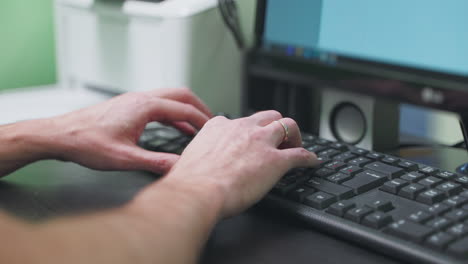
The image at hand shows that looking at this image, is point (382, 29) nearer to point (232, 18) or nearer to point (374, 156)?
point (374, 156)

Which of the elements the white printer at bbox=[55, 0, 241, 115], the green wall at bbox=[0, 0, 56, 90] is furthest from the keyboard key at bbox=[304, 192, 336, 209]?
the green wall at bbox=[0, 0, 56, 90]

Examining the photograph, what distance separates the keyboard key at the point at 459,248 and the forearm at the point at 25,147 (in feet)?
1.38

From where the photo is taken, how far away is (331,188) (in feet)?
1.71

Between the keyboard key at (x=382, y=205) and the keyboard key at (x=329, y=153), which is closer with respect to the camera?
the keyboard key at (x=382, y=205)

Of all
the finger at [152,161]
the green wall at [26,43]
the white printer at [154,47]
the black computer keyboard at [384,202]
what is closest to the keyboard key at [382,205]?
the black computer keyboard at [384,202]

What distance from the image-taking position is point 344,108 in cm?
79

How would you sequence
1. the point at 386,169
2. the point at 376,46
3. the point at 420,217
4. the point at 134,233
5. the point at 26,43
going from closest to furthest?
the point at 134,233
the point at 420,217
the point at 386,169
the point at 376,46
the point at 26,43

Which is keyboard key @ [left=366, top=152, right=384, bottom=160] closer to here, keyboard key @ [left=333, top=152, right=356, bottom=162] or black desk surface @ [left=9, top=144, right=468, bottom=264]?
keyboard key @ [left=333, top=152, right=356, bottom=162]

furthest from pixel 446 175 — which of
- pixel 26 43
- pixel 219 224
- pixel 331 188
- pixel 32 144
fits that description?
pixel 26 43

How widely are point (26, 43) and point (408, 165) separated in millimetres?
876

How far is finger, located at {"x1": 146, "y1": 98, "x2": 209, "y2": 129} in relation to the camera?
2.21 ft

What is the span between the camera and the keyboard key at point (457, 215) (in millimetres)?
453

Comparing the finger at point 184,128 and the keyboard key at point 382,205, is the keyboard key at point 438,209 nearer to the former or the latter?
the keyboard key at point 382,205

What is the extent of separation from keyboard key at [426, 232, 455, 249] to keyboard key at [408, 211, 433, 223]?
0.02 metres
